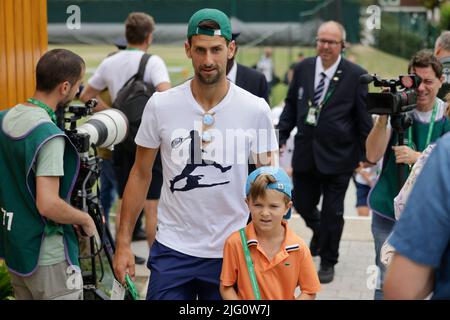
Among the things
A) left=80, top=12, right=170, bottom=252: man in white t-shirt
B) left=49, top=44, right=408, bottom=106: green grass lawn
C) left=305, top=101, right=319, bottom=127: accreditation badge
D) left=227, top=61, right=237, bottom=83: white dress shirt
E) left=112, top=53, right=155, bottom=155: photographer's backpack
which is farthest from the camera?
left=49, top=44, right=408, bottom=106: green grass lawn

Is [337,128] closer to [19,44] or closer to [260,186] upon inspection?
[19,44]

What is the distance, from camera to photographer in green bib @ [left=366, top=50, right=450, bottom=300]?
5.10 metres

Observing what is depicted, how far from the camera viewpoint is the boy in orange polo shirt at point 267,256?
3.75m

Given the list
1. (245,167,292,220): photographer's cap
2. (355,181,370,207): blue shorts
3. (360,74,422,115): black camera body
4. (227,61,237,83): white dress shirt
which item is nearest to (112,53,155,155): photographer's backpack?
(227,61,237,83): white dress shirt

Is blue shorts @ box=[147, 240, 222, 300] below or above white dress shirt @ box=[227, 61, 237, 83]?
below

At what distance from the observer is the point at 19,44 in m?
5.37

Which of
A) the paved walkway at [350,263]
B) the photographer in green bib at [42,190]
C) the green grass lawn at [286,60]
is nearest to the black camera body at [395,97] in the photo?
the paved walkway at [350,263]

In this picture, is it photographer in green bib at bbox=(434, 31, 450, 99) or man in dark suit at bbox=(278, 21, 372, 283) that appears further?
man in dark suit at bbox=(278, 21, 372, 283)

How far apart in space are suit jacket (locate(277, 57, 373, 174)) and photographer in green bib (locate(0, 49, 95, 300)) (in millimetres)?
2961

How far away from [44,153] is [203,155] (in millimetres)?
775

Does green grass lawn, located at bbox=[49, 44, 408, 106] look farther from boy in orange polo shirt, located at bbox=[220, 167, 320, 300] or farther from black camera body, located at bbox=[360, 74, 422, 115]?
boy in orange polo shirt, located at bbox=[220, 167, 320, 300]

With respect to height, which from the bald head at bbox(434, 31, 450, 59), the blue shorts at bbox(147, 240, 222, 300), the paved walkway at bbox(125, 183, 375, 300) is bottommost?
the paved walkway at bbox(125, 183, 375, 300)

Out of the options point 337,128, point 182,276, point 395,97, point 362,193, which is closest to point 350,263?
point 362,193
